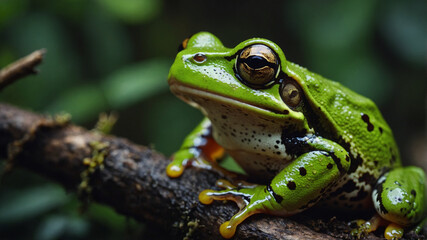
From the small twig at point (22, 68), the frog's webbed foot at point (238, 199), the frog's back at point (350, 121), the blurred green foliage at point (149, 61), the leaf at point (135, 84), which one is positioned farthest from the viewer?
the leaf at point (135, 84)

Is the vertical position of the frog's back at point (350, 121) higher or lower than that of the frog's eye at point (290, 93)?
lower

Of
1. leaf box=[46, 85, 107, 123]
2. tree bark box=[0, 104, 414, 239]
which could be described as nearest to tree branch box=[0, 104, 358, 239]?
tree bark box=[0, 104, 414, 239]

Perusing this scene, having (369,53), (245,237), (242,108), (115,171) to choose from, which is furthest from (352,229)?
(369,53)

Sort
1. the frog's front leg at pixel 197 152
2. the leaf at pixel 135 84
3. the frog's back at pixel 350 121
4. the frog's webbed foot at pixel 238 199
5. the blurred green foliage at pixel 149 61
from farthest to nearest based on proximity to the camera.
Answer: the leaf at pixel 135 84 → the blurred green foliage at pixel 149 61 → the frog's front leg at pixel 197 152 → the frog's back at pixel 350 121 → the frog's webbed foot at pixel 238 199

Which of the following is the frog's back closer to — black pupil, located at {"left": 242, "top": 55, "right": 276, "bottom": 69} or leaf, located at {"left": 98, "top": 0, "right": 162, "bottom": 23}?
black pupil, located at {"left": 242, "top": 55, "right": 276, "bottom": 69}

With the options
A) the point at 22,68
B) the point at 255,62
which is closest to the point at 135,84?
the point at 22,68

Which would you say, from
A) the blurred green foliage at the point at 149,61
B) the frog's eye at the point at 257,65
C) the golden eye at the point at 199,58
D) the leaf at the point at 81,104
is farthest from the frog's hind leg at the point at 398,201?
the leaf at the point at 81,104

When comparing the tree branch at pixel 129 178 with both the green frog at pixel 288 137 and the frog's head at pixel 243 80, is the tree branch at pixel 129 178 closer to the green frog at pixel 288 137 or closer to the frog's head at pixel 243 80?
the green frog at pixel 288 137

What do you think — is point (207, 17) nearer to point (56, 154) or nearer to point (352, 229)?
point (56, 154)
